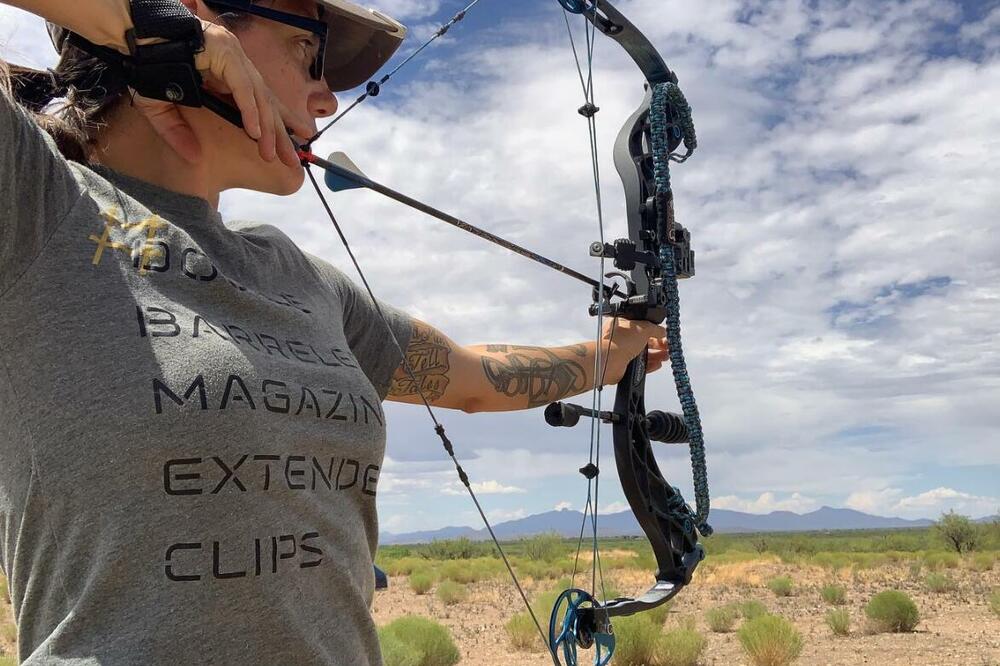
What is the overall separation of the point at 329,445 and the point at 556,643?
52.0 inches

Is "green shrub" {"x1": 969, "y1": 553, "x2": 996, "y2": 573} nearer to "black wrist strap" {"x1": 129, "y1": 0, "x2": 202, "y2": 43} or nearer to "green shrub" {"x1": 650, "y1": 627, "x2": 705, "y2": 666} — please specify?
"green shrub" {"x1": 650, "y1": 627, "x2": 705, "y2": 666}

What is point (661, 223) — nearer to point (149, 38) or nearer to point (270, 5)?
point (270, 5)

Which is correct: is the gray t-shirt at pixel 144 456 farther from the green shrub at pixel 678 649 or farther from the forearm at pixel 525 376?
the green shrub at pixel 678 649

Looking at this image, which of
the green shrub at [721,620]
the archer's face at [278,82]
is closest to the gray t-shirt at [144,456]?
the archer's face at [278,82]

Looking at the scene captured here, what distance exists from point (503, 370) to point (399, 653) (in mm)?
7239

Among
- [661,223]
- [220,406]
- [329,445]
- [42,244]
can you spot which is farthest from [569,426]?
[42,244]

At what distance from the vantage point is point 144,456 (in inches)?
42.5

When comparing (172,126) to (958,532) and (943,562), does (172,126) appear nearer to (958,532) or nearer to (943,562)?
(943,562)

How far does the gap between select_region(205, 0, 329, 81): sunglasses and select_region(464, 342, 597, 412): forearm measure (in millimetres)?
812

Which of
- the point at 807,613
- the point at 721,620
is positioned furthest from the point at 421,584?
the point at 807,613

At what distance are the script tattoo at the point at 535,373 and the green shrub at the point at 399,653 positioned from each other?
6805 mm

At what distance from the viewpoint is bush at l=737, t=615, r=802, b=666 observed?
30.0ft

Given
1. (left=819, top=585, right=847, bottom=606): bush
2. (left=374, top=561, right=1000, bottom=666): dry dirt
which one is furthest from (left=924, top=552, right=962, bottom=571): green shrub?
(left=819, top=585, right=847, bottom=606): bush

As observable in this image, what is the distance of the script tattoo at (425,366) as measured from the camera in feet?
6.70
